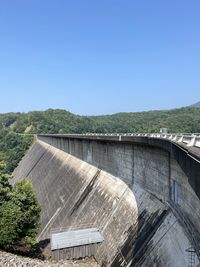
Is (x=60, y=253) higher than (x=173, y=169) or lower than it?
lower

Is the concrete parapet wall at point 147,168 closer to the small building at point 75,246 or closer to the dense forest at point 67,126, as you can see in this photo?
the small building at point 75,246

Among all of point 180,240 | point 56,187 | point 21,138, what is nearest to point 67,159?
point 56,187

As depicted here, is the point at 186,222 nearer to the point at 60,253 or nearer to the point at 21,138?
the point at 60,253

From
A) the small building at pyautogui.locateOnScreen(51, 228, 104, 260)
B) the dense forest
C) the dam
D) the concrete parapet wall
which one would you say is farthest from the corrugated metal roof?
the dense forest

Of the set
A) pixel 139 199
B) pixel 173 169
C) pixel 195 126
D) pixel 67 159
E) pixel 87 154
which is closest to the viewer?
pixel 173 169

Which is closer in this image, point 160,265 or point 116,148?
point 160,265

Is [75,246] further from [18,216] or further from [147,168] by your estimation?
[147,168]

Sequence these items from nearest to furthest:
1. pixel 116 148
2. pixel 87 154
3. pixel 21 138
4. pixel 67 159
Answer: pixel 116 148
pixel 87 154
pixel 67 159
pixel 21 138

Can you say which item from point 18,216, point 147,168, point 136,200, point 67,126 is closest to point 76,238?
point 18,216
